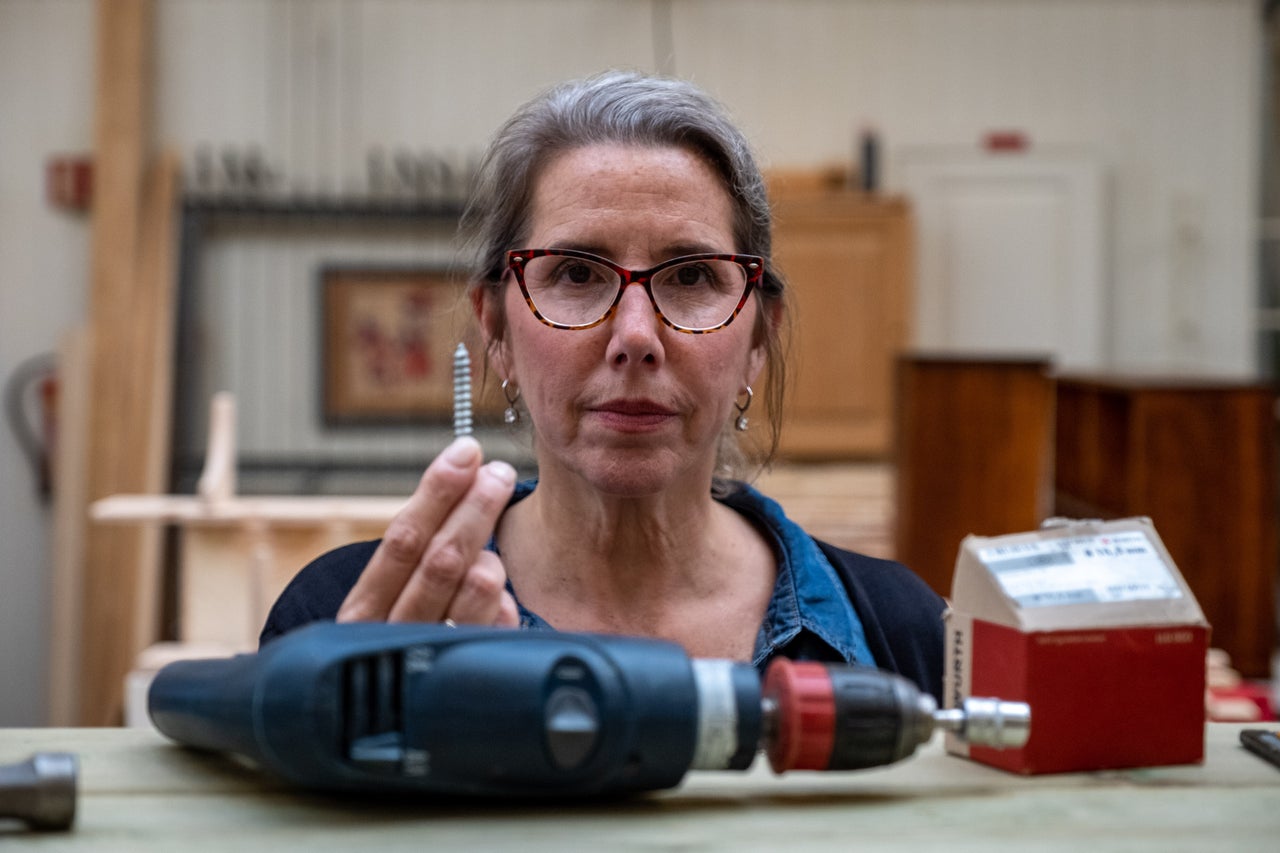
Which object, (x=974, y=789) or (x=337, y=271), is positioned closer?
(x=974, y=789)

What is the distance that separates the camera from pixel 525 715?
0.65m

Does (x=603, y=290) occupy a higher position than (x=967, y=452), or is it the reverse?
(x=603, y=290)

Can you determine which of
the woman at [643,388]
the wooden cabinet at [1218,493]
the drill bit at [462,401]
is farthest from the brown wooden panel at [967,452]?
the drill bit at [462,401]

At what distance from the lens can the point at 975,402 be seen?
3834 millimetres

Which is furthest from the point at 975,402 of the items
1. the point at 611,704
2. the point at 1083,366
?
the point at 611,704

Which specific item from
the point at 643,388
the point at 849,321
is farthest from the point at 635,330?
the point at 849,321

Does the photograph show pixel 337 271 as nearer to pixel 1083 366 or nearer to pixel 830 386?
pixel 830 386

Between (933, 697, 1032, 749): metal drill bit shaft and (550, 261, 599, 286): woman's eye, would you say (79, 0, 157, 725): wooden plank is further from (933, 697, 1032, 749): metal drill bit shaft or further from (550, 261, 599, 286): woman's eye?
(933, 697, 1032, 749): metal drill bit shaft

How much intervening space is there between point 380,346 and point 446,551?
17.3 ft

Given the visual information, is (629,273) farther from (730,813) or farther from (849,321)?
(849,321)

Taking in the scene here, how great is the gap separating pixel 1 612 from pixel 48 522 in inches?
17.7

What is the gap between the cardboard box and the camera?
2.46 feet

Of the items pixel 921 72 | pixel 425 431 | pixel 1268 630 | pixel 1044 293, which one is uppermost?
pixel 921 72

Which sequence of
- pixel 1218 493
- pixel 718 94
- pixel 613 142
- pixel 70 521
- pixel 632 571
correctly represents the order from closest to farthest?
pixel 613 142 → pixel 632 571 → pixel 1218 493 → pixel 70 521 → pixel 718 94
